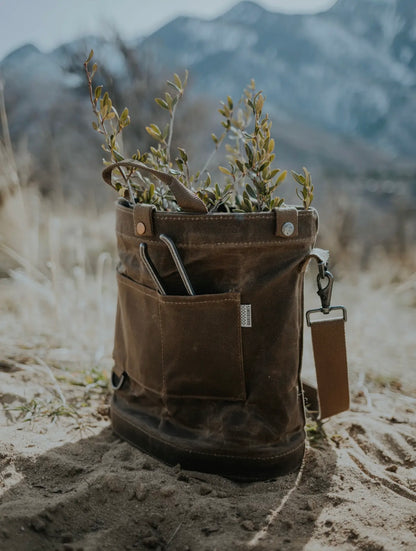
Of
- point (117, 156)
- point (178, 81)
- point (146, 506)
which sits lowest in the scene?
point (146, 506)

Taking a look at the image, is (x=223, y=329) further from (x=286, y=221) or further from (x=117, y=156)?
(x=117, y=156)

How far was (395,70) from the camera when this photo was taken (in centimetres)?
2600

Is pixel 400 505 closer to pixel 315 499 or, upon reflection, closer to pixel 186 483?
pixel 315 499

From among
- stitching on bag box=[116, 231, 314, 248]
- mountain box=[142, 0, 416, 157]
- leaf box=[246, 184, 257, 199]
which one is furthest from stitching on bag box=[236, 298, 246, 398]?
mountain box=[142, 0, 416, 157]

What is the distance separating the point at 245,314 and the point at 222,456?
47cm

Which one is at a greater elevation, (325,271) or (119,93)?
(119,93)

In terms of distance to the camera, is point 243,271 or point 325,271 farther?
point 325,271

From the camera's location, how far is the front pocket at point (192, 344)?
1733 mm

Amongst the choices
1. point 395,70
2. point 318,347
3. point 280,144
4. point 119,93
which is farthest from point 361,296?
point 395,70

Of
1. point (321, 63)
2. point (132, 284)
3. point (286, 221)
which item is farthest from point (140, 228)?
point (321, 63)

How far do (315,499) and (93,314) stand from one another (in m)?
2.75

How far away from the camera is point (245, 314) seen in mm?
1739

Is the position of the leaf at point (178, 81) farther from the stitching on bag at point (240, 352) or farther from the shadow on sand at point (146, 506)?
the shadow on sand at point (146, 506)

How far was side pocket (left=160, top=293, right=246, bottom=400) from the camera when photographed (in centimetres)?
173
